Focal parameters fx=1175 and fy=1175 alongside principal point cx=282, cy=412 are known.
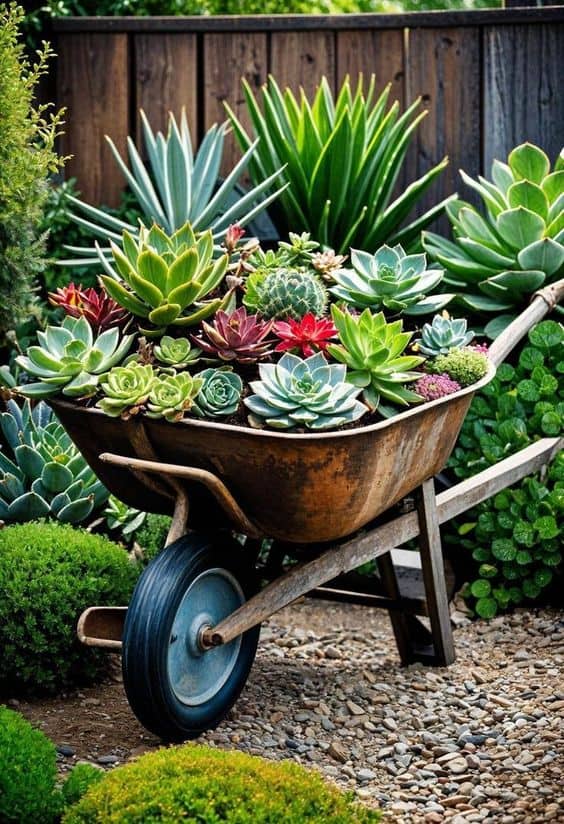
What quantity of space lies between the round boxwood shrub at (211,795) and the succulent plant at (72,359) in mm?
968

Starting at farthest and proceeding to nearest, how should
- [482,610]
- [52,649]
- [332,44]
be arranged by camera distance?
[332,44], [482,610], [52,649]

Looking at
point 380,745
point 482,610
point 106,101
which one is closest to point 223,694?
point 380,745

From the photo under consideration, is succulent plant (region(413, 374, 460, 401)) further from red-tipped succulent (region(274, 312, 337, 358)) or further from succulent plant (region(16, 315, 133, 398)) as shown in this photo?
succulent plant (region(16, 315, 133, 398))

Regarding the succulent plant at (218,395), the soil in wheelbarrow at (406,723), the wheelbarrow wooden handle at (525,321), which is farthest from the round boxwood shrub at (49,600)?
the wheelbarrow wooden handle at (525,321)

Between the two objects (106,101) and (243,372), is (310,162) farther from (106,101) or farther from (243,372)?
(243,372)

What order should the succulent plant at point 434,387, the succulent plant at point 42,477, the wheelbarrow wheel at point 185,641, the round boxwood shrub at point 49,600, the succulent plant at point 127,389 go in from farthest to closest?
the succulent plant at point 42,477
the round boxwood shrub at point 49,600
the succulent plant at point 434,387
the succulent plant at point 127,389
the wheelbarrow wheel at point 185,641

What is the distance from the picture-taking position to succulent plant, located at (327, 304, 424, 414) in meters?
2.75

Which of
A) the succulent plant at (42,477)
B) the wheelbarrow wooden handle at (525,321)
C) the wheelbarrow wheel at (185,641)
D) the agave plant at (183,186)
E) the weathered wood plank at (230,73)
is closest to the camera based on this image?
the wheelbarrow wheel at (185,641)

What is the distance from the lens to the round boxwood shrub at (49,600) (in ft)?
10.2

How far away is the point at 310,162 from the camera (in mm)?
4406

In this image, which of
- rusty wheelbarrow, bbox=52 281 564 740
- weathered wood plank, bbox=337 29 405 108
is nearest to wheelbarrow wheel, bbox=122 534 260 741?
rusty wheelbarrow, bbox=52 281 564 740

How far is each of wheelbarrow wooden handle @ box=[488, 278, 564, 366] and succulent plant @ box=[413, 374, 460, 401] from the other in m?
0.39

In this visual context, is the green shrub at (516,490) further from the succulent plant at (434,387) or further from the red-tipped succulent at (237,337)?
the red-tipped succulent at (237,337)

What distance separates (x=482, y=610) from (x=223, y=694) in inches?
50.3
